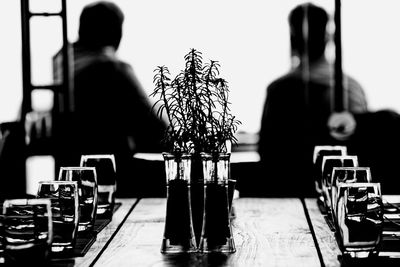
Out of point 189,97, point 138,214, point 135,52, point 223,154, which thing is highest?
point 135,52

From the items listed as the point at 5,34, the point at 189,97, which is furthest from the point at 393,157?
the point at 189,97

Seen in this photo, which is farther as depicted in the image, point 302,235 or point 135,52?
point 135,52

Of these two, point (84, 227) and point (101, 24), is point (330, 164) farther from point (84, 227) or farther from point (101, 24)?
point (101, 24)

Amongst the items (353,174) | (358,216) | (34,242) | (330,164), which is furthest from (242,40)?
(34,242)

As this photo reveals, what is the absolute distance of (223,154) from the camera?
5.79ft

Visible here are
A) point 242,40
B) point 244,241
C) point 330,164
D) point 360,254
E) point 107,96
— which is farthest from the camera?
point 107,96

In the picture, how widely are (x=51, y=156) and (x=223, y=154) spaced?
3249mm

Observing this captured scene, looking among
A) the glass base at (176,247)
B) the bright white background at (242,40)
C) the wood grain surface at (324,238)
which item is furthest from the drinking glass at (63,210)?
the bright white background at (242,40)

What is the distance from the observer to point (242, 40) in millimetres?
5043

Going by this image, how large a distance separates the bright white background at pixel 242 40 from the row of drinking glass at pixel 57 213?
2726 millimetres

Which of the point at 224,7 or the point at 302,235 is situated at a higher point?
the point at 224,7

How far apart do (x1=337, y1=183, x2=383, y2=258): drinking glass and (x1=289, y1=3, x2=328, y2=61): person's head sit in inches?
133

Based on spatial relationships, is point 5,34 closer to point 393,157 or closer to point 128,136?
point 128,136

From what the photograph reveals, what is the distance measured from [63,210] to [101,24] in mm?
3587
